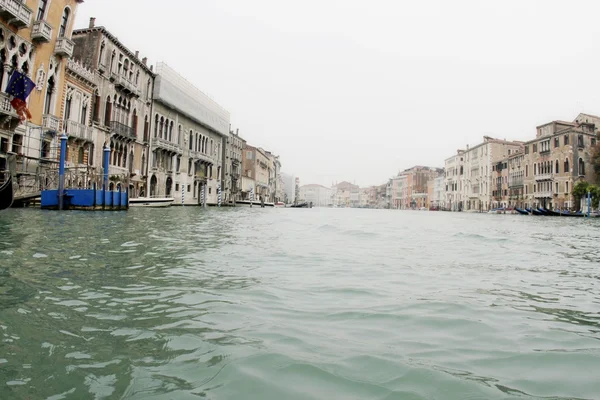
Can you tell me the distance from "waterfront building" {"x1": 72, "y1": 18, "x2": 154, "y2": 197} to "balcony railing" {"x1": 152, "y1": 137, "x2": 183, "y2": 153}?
71 cm

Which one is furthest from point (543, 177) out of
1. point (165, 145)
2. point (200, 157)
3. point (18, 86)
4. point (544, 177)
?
point (18, 86)

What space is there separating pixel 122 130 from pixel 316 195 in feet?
478

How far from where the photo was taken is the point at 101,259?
189 inches

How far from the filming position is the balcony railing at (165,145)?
3055 centimetres

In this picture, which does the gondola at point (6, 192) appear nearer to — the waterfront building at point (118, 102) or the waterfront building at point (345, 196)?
the waterfront building at point (118, 102)

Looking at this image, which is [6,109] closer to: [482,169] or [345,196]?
[482,169]

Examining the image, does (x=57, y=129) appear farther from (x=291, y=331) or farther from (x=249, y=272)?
(x=291, y=331)

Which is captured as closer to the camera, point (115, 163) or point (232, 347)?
point (232, 347)

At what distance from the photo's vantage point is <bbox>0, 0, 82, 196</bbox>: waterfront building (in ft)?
50.5

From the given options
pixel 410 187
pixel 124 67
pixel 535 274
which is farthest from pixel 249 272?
pixel 410 187

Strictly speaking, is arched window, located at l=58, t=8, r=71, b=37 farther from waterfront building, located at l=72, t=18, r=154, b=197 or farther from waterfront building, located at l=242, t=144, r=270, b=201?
waterfront building, located at l=242, t=144, r=270, b=201

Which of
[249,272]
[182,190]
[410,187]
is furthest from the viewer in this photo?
[410,187]

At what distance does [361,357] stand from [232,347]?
68 centimetres

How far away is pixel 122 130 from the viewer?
83.9 ft
